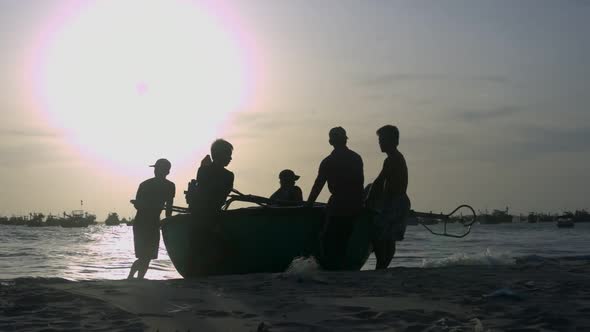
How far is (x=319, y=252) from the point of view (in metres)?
8.80

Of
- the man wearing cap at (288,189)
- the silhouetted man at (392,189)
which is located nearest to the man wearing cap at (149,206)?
the man wearing cap at (288,189)

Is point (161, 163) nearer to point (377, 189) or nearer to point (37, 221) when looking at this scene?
point (377, 189)

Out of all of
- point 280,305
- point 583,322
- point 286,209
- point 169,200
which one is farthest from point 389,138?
point 583,322

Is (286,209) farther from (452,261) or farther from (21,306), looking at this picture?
(21,306)

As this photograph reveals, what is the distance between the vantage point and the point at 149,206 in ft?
29.2

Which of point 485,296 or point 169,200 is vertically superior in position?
point 169,200

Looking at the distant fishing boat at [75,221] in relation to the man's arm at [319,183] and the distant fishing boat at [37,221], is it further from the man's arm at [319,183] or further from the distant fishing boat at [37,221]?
the man's arm at [319,183]

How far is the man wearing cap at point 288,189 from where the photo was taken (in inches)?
385

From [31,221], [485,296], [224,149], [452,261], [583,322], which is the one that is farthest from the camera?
[31,221]

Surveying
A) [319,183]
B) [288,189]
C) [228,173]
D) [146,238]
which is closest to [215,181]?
[228,173]

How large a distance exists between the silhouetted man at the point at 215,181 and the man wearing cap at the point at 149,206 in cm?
104

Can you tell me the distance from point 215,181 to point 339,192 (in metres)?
1.57

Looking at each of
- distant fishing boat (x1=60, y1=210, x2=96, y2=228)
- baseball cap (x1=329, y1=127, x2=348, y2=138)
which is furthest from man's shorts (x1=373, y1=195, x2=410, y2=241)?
distant fishing boat (x1=60, y1=210, x2=96, y2=228)

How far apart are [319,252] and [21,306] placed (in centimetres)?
459
